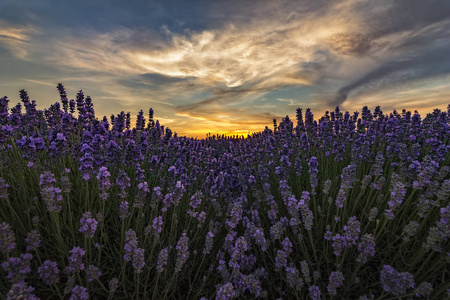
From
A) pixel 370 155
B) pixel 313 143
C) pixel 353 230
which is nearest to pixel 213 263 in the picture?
pixel 353 230

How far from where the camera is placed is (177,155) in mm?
4965

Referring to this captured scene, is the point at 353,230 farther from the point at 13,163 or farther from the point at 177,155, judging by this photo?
the point at 13,163

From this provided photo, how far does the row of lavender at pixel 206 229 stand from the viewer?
1.87 meters

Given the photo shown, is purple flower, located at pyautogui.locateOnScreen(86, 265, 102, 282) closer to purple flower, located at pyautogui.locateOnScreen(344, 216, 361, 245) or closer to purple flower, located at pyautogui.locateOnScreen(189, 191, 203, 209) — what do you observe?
→ purple flower, located at pyautogui.locateOnScreen(189, 191, 203, 209)

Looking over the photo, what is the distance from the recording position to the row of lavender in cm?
187

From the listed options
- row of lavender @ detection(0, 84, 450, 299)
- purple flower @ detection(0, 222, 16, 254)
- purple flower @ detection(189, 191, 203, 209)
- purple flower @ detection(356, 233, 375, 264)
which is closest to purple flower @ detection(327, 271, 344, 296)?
row of lavender @ detection(0, 84, 450, 299)

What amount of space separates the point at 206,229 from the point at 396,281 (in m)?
2.27

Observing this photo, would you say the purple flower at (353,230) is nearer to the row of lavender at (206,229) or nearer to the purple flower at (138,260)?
the row of lavender at (206,229)

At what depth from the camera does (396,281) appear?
1574 mm

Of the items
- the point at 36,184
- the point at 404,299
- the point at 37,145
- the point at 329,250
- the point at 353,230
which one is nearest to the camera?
the point at 404,299

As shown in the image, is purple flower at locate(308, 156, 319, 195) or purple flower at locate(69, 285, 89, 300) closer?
purple flower at locate(69, 285, 89, 300)

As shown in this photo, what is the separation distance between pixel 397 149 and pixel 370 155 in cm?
37

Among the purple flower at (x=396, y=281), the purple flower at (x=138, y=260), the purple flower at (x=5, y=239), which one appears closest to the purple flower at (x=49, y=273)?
the purple flower at (x=5, y=239)

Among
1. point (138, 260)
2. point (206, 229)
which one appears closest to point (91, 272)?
point (138, 260)
